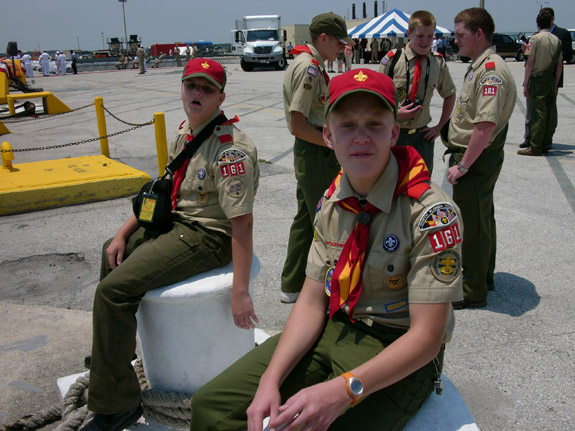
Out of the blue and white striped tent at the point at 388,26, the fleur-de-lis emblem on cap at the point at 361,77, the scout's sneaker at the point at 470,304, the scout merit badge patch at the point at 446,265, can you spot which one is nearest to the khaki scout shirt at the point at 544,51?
the scout's sneaker at the point at 470,304

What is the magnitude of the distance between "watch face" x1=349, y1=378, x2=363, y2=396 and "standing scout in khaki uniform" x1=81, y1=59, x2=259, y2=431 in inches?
41.7

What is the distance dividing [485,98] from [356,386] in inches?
100

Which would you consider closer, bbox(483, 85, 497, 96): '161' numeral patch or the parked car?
bbox(483, 85, 497, 96): '161' numeral patch

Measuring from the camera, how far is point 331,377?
1.87m

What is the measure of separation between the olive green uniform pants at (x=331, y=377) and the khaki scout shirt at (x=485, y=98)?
2.15m

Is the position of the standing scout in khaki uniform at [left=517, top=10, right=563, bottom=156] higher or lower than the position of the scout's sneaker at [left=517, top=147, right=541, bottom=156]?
higher

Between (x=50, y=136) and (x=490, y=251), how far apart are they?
10859mm

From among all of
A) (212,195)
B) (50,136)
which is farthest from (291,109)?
(50,136)

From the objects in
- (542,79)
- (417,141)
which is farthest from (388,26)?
(417,141)

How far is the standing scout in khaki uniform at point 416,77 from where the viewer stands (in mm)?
4152

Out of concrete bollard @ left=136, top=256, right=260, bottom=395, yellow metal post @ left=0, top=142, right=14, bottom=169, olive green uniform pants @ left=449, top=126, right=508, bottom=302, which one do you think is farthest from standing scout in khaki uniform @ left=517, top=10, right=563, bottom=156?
yellow metal post @ left=0, top=142, right=14, bottom=169

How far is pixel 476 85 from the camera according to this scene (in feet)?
11.9

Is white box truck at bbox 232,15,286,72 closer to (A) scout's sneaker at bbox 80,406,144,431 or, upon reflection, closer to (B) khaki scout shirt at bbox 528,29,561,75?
(B) khaki scout shirt at bbox 528,29,561,75

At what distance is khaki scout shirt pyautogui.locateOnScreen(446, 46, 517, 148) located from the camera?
3.51 metres
